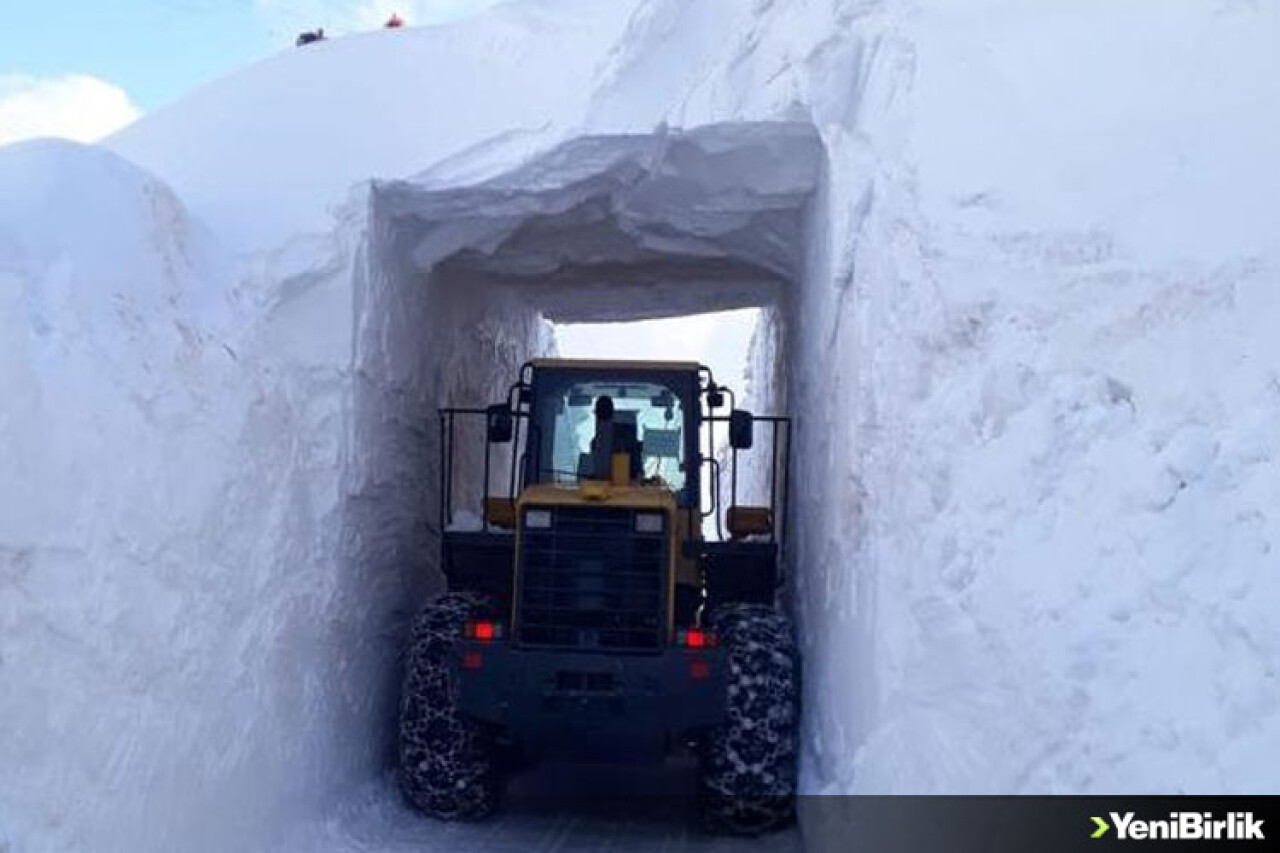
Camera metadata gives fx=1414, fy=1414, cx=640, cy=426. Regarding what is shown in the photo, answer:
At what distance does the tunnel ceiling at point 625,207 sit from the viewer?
9867 millimetres

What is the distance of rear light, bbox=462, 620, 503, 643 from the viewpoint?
8.74 metres

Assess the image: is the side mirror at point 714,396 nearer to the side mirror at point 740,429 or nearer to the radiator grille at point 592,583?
the side mirror at point 740,429

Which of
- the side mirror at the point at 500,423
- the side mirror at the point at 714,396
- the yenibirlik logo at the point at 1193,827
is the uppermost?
the side mirror at the point at 714,396

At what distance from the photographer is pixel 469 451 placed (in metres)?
13.9

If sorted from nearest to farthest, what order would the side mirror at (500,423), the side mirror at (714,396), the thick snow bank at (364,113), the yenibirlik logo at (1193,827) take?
the yenibirlik logo at (1193,827) < the thick snow bank at (364,113) < the side mirror at (500,423) < the side mirror at (714,396)

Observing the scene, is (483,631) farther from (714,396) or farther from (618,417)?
(714,396)

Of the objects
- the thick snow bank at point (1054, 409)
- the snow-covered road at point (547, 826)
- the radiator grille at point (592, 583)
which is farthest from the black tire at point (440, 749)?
the thick snow bank at point (1054, 409)

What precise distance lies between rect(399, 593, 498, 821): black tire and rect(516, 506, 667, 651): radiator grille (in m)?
0.66

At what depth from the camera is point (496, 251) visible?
11.9 m

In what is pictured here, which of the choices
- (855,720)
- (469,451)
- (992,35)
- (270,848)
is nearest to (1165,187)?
(992,35)

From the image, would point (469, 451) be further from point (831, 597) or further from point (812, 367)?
point (831, 597)

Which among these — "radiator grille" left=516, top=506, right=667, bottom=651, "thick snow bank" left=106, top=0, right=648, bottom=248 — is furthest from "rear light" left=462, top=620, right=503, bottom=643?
"thick snow bank" left=106, top=0, right=648, bottom=248

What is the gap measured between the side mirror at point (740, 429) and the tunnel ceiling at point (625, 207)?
5.60 feet

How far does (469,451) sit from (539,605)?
5.24 m
